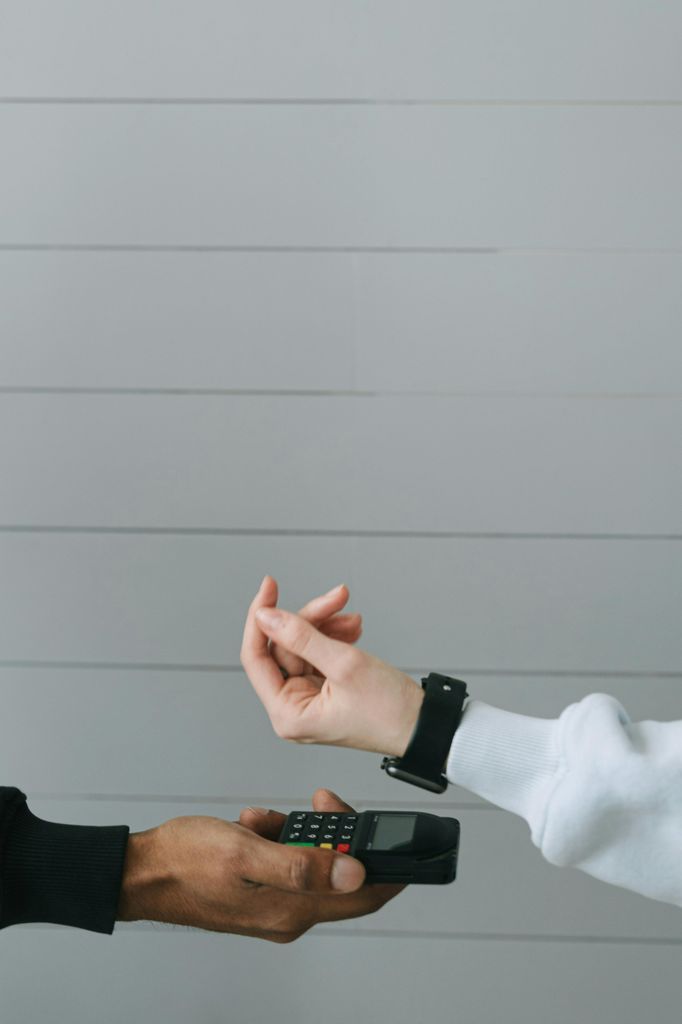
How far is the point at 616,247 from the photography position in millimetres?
1231

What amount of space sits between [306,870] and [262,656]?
0.57ft

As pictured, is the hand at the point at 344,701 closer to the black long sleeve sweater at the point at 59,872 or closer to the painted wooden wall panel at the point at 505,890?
the black long sleeve sweater at the point at 59,872

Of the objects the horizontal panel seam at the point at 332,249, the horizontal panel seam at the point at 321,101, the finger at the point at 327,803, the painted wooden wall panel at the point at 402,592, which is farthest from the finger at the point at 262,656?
the horizontal panel seam at the point at 321,101

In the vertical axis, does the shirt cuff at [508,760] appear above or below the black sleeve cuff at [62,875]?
above

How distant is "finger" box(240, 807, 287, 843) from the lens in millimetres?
996

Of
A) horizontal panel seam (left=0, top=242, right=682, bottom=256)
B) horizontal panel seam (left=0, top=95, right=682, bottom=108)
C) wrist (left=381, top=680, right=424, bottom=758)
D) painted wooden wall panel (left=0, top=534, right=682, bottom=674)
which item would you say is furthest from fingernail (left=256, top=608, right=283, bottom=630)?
horizontal panel seam (left=0, top=95, right=682, bottom=108)

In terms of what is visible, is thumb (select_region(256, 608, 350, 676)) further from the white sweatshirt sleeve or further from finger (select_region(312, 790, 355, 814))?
finger (select_region(312, 790, 355, 814))

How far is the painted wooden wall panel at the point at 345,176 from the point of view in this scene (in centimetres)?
122

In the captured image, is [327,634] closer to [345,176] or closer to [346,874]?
[346,874]

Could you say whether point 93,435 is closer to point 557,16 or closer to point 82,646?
point 82,646

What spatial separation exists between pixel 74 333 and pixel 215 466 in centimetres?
23

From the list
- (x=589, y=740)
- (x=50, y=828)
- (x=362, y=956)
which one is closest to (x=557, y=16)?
(x=589, y=740)

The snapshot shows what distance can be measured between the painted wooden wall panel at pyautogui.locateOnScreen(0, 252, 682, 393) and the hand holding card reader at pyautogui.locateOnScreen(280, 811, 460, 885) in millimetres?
549

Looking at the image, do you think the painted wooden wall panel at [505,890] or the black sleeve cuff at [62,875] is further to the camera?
the painted wooden wall panel at [505,890]
